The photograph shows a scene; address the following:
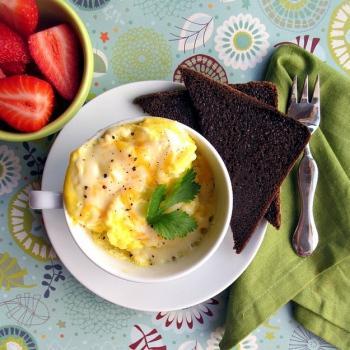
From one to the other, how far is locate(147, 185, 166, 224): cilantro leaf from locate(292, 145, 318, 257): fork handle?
565mm

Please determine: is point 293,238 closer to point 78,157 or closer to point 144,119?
point 144,119

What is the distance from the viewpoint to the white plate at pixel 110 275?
1598mm

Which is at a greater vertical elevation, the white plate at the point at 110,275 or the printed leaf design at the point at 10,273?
the white plate at the point at 110,275

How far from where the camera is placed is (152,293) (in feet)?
5.38

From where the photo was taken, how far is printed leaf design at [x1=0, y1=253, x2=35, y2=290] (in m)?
1.75

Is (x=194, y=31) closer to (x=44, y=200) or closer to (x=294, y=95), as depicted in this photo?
(x=294, y=95)

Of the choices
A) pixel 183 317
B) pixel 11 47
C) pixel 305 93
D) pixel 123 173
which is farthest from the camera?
pixel 183 317

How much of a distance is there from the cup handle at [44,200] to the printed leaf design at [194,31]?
71 cm

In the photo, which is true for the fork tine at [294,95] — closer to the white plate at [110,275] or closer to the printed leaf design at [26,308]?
the white plate at [110,275]

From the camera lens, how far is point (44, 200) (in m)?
1.37

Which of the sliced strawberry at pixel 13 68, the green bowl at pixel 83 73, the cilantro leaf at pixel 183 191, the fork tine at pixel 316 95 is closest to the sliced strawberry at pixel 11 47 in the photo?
the sliced strawberry at pixel 13 68

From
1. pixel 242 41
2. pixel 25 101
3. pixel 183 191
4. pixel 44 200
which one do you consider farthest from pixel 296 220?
pixel 25 101

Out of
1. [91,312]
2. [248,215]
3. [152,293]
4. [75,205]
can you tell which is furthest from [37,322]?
[248,215]

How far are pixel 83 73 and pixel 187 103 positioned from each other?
13.5 inches
